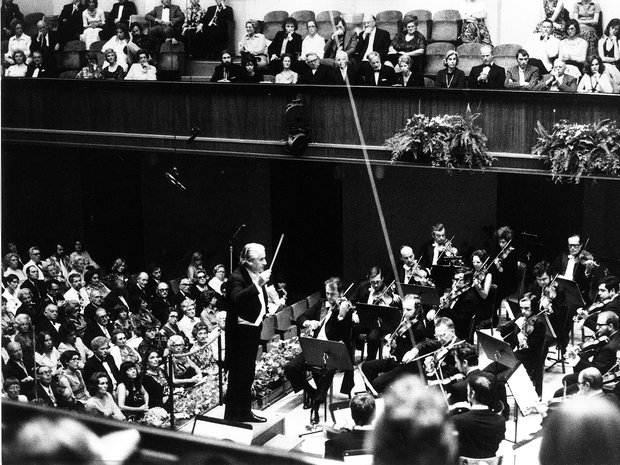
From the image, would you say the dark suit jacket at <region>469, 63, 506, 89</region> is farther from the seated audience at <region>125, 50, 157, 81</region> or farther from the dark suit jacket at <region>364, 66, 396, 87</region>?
the seated audience at <region>125, 50, 157, 81</region>

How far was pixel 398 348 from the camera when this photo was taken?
328 inches

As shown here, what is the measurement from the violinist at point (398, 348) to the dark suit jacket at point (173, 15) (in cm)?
578

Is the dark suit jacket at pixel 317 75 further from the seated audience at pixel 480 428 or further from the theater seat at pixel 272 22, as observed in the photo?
the seated audience at pixel 480 428

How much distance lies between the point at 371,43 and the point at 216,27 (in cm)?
264

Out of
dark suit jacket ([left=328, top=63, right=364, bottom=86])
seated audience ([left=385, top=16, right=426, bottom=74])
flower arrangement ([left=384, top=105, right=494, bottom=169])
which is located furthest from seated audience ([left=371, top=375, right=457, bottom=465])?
seated audience ([left=385, top=16, right=426, bottom=74])

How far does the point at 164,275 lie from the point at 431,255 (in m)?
5.09

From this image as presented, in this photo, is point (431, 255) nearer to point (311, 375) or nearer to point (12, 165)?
point (311, 375)

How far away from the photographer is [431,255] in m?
10.7

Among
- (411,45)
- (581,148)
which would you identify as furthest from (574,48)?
(411,45)

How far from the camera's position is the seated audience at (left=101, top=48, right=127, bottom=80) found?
11953 millimetres

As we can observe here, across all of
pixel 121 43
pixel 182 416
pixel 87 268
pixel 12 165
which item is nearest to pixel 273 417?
pixel 182 416

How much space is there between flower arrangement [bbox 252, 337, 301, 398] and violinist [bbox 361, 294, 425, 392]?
3.39 ft

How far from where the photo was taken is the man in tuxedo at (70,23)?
13227 millimetres

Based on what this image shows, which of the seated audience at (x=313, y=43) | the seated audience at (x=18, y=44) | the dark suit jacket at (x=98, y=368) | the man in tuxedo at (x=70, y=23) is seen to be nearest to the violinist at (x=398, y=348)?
the dark suit jacket at (x=98, y=368)
